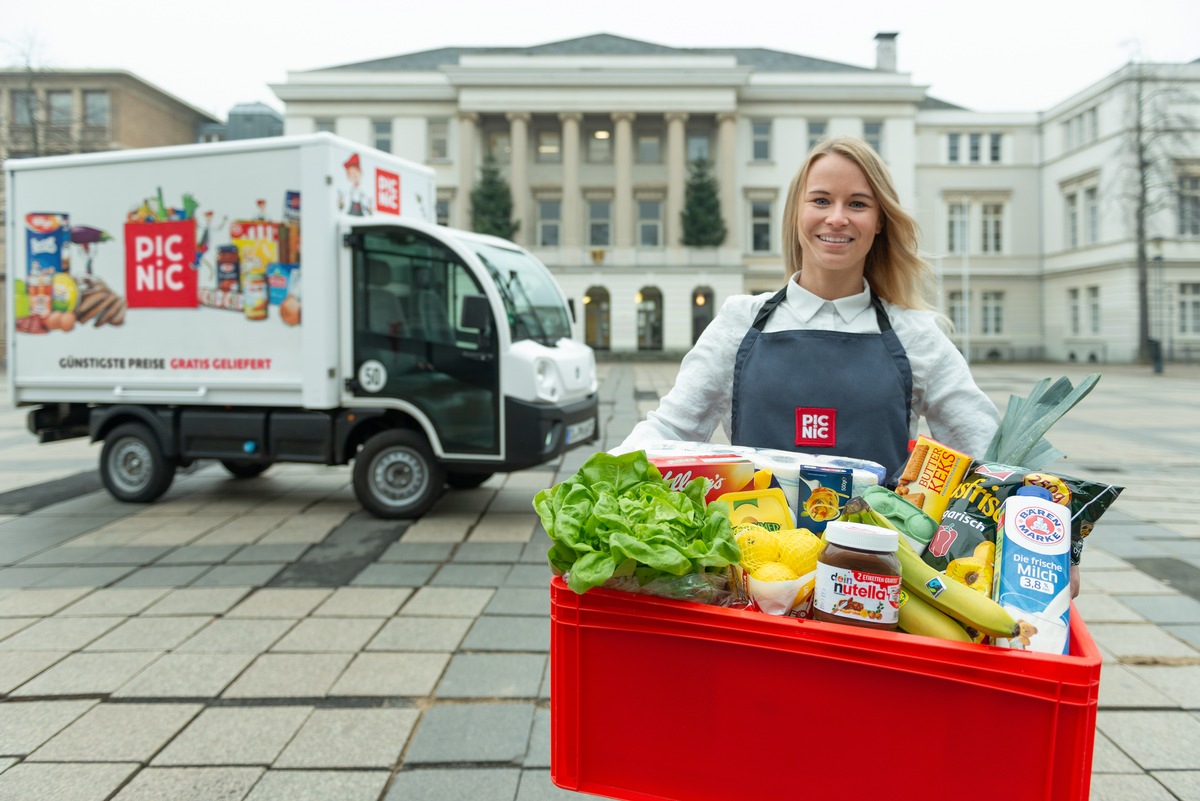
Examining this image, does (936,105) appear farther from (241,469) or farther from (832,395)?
(832,395)

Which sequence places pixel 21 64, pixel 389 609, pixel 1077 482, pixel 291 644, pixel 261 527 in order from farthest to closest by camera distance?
pixel 21 64, pixel 261 527, pixel 389 609, pixel 291 644, pixel 1077 482

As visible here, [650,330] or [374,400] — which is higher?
[650,330]

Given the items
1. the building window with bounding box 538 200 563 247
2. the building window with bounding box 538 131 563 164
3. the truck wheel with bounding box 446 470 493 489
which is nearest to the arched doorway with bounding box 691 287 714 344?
the building window with bounding box 538 200 563 247

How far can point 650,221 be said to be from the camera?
1854 inches

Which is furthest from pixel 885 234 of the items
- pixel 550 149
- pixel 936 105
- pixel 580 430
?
pixel 936 105

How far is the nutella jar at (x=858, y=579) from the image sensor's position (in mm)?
1266

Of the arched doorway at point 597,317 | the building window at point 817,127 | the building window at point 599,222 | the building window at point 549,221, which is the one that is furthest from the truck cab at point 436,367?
the building window at point 817,127

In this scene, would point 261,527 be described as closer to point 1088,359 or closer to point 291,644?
point 291,644

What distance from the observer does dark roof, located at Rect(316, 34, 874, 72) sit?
159 feet

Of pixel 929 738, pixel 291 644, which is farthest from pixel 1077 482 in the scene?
pixel 291 644

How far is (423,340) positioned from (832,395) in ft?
18.4

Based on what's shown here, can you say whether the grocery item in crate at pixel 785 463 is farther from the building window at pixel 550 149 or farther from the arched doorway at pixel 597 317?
the building window at pixel 550 149

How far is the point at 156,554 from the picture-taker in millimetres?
6219

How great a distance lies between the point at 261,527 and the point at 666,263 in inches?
1545
